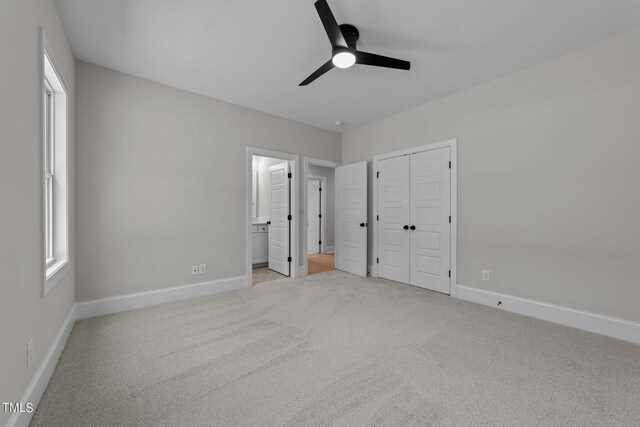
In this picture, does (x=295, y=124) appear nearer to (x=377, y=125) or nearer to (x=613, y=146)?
(x=377, y=125)

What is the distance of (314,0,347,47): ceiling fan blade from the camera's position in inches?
69.3

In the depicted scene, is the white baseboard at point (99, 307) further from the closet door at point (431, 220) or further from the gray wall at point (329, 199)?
the gray wall at point (329, 199)

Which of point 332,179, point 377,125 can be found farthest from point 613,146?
point 332,179

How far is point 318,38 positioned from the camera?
2404mm

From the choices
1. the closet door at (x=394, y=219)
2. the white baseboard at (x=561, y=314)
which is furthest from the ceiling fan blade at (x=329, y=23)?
the white baseboard at (x=561, y=314)

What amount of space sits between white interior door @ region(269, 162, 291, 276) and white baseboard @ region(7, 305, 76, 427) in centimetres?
285

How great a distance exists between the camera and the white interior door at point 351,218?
462 centimetres

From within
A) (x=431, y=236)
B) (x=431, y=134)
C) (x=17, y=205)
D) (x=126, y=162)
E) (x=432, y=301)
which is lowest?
Result: (x=432, y=301)

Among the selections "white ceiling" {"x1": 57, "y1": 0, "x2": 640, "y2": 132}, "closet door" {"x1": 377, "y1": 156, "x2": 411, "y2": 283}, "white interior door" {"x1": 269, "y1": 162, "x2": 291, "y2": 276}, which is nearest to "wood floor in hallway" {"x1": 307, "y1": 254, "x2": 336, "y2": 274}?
"white interior door" {"x1": 269, "y1": 162, "x2": 291, "y2": 276}

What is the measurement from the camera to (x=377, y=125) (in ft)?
15.1

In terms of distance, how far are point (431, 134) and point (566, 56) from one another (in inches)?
59.6

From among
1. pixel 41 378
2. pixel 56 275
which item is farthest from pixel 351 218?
pixel 41 378

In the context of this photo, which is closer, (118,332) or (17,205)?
(17,205)

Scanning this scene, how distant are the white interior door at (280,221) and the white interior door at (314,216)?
252 centimetres
